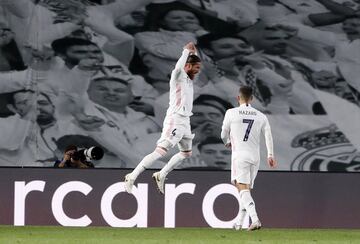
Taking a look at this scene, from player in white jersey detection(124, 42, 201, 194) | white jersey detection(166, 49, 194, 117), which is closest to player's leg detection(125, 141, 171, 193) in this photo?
player in white jersey detection(124, 42, 201, 194)

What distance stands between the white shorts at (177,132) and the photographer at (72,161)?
279 cm

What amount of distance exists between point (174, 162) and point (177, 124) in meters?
0.47

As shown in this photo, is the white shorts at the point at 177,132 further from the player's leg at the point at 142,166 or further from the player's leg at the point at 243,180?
the player's leg at the point at 243,180

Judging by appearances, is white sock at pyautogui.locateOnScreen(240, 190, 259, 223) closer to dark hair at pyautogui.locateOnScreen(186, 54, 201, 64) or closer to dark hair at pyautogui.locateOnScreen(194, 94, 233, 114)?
dark hair at pyautogui.locateOnScreen(186, 54, 201, 64)

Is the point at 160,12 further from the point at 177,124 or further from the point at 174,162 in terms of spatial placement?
the point at 174,162

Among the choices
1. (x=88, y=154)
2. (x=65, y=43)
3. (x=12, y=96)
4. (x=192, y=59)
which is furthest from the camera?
(x=65, y=43)

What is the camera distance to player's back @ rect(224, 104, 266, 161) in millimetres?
16672

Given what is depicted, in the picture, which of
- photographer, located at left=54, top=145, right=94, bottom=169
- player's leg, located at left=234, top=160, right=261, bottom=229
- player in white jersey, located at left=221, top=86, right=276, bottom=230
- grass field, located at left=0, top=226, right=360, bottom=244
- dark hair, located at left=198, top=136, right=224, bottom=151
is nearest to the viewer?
grass field, located at left=0, top=226, right=360, bottom=244

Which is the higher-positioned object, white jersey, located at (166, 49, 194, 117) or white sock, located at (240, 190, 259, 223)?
white jersey, located at (166, 49, 194, 117)

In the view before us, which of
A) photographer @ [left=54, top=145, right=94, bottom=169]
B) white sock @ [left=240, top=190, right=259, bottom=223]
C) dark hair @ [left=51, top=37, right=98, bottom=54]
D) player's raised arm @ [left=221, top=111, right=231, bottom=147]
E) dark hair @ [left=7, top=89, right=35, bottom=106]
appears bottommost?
photographer @ [left=54, top=145, right=94, bottom=169]

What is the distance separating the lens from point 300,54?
2017 centimetres

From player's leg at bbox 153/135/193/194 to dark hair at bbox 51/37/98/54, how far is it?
149 inches

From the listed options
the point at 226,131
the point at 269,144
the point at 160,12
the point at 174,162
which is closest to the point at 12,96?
the point at 160,12

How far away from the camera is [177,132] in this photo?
1673 centimetres
